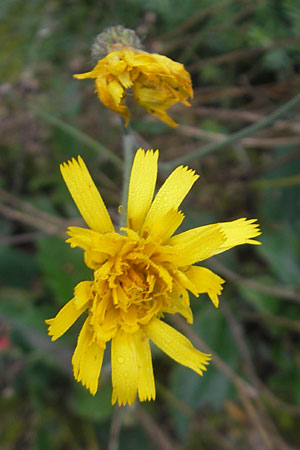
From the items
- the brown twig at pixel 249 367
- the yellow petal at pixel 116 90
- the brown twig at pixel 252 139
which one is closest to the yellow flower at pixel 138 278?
the yellow petal at pixel 116 90

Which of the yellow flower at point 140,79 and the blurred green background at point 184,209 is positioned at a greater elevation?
the yellow flower at point 140,79

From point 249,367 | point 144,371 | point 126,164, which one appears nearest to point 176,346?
point 144,371

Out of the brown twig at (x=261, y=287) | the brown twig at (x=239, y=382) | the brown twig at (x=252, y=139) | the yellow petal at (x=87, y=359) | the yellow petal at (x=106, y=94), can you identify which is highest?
the yellow petal at (x=106, y=94)

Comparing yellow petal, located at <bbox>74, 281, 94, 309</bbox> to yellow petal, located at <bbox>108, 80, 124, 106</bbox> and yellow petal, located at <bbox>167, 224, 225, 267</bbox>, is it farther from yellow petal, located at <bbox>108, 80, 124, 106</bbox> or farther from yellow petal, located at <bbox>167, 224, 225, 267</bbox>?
yellow petal, located at <bbox>108, 80, 124, 106</bbox>

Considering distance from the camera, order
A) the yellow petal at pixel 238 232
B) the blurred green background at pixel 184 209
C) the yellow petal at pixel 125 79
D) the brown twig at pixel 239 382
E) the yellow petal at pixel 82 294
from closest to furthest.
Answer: the yellow petal at pixel 82 294 → the yellow petal at pixel 238 232 → the yellow petal at pixel 125 79 → the brown twig at pixel 239 382 → the blurred green background at pixel 184 209

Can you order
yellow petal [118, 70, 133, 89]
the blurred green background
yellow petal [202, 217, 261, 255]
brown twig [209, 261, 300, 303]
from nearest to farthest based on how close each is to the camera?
yellow petal [202, 217, 261, 255], yellow petal [118, 70, 133, 89], brown twig [209, 261, 300, 303], the blurred green background

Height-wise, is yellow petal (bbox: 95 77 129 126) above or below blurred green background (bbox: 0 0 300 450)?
above

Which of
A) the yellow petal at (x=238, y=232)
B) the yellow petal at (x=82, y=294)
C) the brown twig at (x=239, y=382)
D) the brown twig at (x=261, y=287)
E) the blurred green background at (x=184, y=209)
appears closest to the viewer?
the yellow petal at (x=82, y=294)

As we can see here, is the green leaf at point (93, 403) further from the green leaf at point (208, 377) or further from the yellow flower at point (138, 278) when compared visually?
the yellow flower at point (138, 278)

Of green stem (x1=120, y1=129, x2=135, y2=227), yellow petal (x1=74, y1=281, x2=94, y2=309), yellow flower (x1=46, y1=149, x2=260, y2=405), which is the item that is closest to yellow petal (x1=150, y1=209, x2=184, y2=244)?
yellow flower (x1=46, y1=149, x2=260, y2=405)
